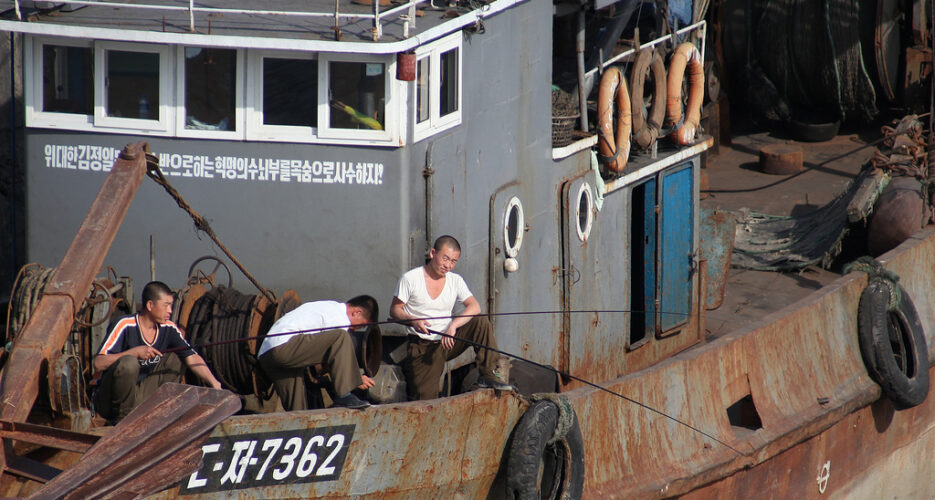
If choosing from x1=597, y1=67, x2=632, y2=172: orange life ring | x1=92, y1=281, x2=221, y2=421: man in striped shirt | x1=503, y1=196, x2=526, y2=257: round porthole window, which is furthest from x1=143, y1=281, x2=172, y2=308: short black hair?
x1=597, y1=67, x2=632, y2=172: orange life ring

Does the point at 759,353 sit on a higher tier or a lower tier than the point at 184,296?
lower

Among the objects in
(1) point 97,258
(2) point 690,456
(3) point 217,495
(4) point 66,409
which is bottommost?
(2) point 690,456

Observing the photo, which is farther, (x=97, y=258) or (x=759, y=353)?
(x=759, y=353)

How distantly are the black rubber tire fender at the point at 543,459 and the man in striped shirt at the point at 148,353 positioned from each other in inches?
71.1

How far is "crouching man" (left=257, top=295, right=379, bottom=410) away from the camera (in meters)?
6.68

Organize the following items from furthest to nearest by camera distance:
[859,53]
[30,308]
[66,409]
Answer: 1. [859,53]
2. [30,308]
3. [66,409]

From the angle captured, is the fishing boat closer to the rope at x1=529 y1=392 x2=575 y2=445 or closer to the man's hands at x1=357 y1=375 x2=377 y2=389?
the rope at x1=529 y1=392 x2=575 y2=445

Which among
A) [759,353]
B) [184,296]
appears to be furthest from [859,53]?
[184,296]

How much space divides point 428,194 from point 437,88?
0.68 metres

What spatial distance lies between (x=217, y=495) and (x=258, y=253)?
1.82m

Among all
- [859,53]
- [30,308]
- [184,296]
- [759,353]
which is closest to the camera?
[30,308]

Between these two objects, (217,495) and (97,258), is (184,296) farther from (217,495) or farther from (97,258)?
(217,495)

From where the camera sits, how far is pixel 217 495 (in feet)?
20.6

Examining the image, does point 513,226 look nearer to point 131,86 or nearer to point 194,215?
point 194,215
